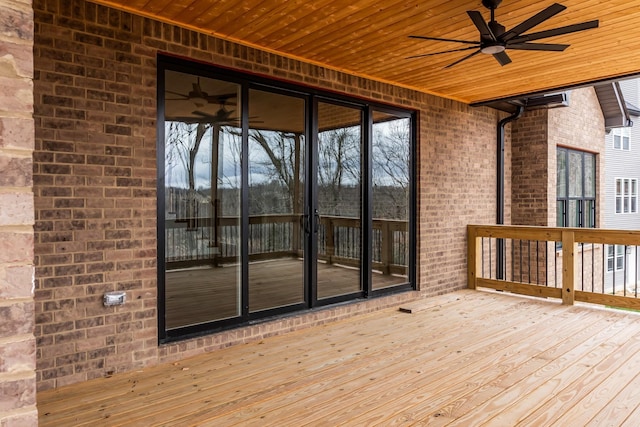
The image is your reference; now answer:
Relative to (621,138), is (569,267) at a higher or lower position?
lower

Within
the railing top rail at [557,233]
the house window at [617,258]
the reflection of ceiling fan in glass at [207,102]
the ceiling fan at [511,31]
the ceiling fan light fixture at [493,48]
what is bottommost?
the house window at [617,258]

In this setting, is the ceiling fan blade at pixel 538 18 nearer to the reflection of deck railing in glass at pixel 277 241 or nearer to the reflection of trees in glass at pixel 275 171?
the reflection of trees in glass at pixel 275 171

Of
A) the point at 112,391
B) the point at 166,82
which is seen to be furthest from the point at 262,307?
the point at 166,82

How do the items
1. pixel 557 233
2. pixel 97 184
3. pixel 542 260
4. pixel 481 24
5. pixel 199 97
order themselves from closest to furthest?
1. pixel 481 24
2. pixel 97 184
3. pixel 199 97
4. pixel 557 233
5. pixel 542 260

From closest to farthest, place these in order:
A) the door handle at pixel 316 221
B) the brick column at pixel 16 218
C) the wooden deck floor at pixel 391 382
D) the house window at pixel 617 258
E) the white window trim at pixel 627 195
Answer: the brick column at pixel 16 218
the wooden deck floor at pixel 391 382
the door handle at pixel 316 221
the house window at pixel 617 258
the white window trim at pixel 627 195

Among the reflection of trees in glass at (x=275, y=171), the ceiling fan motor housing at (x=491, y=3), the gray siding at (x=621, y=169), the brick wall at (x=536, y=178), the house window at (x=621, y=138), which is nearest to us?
the ceiling fan motor housing at (x=491, y=3)

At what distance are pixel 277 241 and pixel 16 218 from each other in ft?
11.3

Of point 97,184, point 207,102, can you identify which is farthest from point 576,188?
point 97,184

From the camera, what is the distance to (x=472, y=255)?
662 centimetres

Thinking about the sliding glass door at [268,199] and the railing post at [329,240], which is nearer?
the sliding glass door at [268,199]

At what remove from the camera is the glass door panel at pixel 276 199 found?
14.0 ft

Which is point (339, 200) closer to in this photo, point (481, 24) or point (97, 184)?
point (481, 24)

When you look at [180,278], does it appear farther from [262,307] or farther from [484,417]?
[484,417]

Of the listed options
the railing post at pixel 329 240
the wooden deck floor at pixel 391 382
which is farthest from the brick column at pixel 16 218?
the railing post at pixel 329 240
